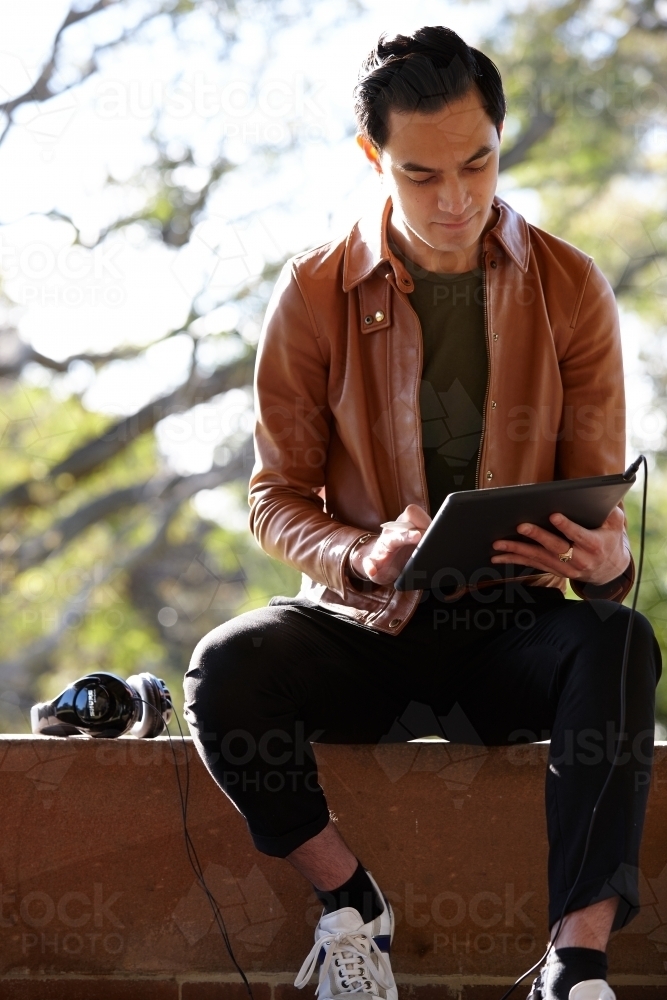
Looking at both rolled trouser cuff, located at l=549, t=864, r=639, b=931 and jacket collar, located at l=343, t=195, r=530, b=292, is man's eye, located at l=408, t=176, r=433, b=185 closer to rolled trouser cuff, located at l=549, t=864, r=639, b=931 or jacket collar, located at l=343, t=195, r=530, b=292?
jacket collar, located at l=343, t=195, r=530, b=292

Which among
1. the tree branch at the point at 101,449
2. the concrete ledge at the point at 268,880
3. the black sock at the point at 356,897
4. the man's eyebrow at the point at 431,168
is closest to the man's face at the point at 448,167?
the man's eyebrow at the point at 431,168

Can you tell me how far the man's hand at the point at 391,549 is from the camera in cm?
129

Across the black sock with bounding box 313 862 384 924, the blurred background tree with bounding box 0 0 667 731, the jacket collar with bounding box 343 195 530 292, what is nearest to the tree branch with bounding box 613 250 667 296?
the blurred background tree with bounding box 0 0 667 731

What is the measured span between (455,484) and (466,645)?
0.80 feet

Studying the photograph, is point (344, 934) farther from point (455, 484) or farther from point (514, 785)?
point (455, 484)

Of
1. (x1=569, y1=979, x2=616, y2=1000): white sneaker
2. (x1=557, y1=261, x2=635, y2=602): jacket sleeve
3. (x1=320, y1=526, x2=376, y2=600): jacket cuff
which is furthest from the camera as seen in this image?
(x1=557, y1=261, x2=635, y2=602): jacket sleeve

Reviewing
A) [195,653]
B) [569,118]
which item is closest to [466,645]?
[195,653]

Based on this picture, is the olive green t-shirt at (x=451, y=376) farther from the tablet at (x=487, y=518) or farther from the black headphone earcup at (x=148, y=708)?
the black headphone earcup at (x=148, y=708)

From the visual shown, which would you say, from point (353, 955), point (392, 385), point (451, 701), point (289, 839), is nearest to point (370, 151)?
point (392, 385)

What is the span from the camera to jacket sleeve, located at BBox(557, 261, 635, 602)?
59.2 inches

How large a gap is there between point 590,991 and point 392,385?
2.71 ft

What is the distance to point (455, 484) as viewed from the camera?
152 cm

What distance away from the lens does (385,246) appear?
5.19 feet

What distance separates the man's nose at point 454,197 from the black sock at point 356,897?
867 millimetres
